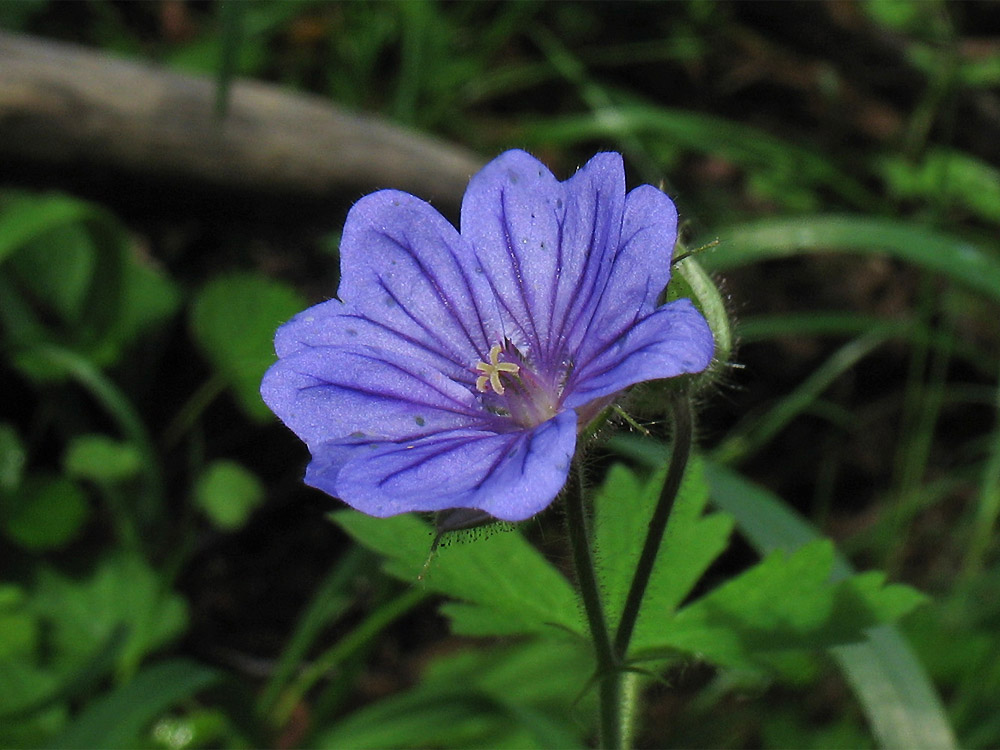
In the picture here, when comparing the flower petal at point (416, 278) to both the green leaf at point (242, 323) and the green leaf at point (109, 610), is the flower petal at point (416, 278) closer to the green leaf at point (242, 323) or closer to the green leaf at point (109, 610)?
the green leaf at point (109, 610)

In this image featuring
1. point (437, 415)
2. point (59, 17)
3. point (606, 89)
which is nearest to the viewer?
point (437, 415)

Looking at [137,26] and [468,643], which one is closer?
[468,643]

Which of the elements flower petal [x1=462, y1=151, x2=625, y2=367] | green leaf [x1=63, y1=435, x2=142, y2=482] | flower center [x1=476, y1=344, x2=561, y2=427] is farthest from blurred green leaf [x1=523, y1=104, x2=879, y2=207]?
flower center [x1=476, y1=344, x2=561, y2=427]

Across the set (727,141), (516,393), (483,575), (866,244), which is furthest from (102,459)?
(727,141)

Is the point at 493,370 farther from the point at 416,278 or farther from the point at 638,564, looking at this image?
the point at 638,564

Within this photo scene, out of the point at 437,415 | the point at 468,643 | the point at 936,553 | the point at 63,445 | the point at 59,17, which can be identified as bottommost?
the point at 468,643

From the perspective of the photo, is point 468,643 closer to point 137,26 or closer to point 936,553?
point 936,553

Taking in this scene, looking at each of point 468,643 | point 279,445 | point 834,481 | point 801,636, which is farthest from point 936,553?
point 279,445

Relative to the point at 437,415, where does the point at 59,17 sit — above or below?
above
